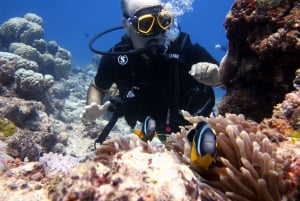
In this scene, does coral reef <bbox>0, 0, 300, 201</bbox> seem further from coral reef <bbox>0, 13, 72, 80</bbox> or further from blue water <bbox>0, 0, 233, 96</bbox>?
blue water <bbox>0, 0, 233, 96</bbox>

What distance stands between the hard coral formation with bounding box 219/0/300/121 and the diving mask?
161 centimetres

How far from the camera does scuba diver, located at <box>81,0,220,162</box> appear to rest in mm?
4547

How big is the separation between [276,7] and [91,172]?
7.59ft

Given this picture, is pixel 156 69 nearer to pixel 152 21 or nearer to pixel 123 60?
pixel 123 60

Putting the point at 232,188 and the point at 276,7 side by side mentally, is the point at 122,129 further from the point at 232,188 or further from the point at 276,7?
the point at 232,188

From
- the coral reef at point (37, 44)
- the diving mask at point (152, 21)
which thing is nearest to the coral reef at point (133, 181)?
the diving mask at point (152, 21)

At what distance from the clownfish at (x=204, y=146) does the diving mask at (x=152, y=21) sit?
289cm

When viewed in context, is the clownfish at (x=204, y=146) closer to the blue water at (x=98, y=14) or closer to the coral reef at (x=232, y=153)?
the coral reef at (x=232, y=153)

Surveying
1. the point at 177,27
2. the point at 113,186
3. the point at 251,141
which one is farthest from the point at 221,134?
the point at 177,27

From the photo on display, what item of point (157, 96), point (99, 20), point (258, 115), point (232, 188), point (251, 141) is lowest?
point (232, 188)

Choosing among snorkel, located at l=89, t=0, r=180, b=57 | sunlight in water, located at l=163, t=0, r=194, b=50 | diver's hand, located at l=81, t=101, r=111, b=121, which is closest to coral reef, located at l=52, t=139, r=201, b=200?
diver's hand, located at l=81, t=101, r=111, b=121

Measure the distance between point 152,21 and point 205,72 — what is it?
5.10 feet

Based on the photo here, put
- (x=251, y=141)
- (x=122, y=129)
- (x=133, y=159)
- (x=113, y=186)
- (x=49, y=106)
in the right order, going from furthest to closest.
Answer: (x=122, y=129) → (x=49, y=106) → (x=251, y=141) → (x=133, y=159) → (x=113, y=186)

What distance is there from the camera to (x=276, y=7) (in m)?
2.80
